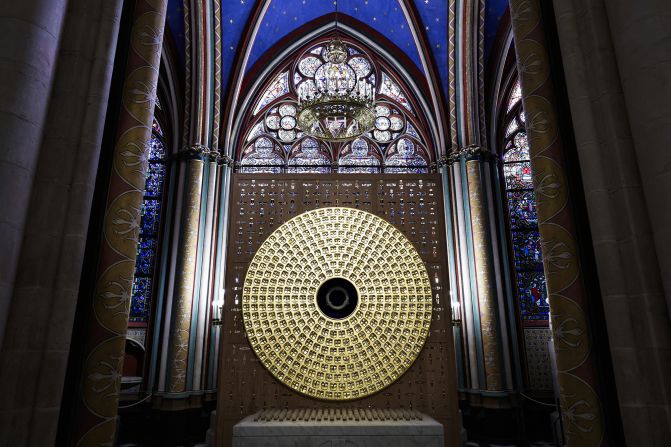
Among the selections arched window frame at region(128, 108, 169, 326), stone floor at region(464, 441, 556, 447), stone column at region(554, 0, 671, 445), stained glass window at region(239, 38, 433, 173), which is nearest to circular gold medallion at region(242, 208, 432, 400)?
stone column at region(554, 0, 671, 445)

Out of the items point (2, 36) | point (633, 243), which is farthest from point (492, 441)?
point (2, 36)

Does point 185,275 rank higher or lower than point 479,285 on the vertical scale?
higher

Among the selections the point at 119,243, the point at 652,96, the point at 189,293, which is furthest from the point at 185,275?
the point at 652,96

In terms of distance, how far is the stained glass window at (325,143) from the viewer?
11.1 m

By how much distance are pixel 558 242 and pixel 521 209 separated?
8.10 meters

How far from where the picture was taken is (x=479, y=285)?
8.17 metres

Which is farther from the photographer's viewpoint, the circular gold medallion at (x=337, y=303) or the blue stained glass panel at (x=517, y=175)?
the blue stained glass panel at (x=517, y=175)

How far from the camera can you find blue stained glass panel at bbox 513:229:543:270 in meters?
9.80

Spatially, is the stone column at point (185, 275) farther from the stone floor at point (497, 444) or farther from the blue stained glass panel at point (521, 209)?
the blue stained glass panel at point (521, 209)

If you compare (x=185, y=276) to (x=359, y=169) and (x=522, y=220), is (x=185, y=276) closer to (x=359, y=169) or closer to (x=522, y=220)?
(x=359, y=169)

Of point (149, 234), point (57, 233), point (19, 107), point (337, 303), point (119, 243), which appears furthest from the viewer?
point (149, 234)

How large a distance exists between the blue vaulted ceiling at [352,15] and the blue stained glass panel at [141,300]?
506 cm

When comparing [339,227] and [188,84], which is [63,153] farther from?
[188,84]

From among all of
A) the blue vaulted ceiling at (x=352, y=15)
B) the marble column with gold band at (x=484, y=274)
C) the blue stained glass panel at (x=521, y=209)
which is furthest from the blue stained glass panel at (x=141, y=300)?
the blue stained glass panel at (x=521, y=209)
